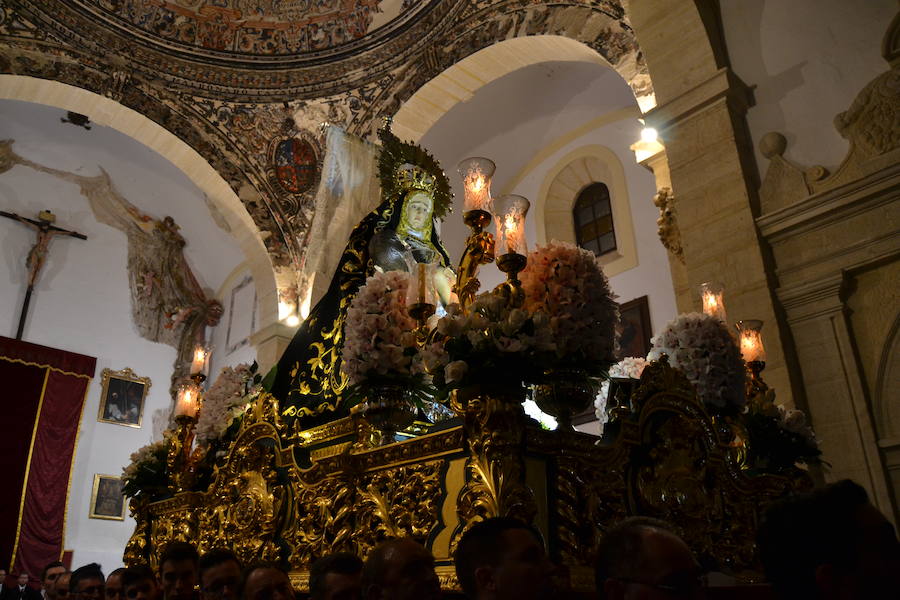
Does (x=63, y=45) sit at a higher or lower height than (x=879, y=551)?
higher

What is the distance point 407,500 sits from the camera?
2531 millimetres

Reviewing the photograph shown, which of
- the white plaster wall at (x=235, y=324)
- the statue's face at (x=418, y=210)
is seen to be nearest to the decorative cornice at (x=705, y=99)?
the statue's face at (x=418, y=210)

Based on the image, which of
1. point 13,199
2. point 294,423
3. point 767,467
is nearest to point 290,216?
point 13,199

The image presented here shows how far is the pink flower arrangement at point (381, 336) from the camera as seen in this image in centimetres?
287

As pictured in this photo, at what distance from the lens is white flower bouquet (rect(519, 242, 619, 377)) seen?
2488mm

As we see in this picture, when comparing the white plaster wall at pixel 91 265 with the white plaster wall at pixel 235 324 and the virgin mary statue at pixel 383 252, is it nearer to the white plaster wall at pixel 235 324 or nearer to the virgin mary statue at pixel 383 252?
the white plaster wall at pixel 235 324

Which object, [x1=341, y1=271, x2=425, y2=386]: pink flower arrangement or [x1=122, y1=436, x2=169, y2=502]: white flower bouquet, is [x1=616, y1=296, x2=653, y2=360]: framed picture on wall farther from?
[x1=341, y1=271, x2=425, y2=386]: pink flower arrangement

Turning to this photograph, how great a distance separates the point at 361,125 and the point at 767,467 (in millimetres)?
7986

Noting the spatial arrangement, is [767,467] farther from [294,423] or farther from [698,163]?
[698,163]

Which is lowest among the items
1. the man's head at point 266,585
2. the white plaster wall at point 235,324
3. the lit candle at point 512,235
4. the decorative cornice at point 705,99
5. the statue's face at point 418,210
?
the man's head at point 266,585

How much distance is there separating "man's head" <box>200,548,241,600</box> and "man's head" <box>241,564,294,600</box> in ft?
0.98

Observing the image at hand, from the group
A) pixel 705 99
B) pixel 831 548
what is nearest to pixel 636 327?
pixel 705 99

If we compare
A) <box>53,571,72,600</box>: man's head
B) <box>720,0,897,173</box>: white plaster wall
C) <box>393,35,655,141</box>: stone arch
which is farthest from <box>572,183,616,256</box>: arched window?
<box>53,571,72,600</box>: man's head

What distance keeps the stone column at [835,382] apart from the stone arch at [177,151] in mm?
6998
